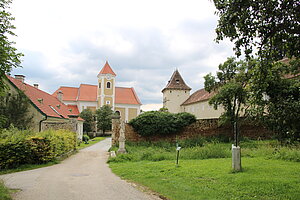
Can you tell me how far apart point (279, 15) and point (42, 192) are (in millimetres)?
8631

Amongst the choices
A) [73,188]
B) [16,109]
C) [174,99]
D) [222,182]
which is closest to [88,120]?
[174,99]

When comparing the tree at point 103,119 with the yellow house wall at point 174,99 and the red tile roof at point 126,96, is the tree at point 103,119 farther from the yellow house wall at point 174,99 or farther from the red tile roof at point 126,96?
the red tile roof at point 126,96

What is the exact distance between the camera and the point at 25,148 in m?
13.2

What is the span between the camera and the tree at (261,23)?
6846 mm

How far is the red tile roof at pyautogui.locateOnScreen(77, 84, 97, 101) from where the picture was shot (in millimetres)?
62750

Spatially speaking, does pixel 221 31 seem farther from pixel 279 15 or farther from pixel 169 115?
pixel 169 115

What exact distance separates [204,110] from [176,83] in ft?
44.2

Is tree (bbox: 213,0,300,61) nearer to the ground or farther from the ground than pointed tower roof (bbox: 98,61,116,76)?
nearer to the ground

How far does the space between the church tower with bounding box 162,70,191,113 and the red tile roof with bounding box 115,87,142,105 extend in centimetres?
1282

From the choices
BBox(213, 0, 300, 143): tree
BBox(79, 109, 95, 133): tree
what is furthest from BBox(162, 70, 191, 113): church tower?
BBox(213, 0, 300, 143): tree

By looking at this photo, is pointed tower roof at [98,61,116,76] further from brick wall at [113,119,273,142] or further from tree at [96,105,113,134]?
brick wall at [113,119,273,142]

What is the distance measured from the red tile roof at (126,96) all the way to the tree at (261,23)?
5885 cm

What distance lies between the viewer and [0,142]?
1259 cm

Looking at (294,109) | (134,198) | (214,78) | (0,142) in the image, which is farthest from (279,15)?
(214,78)
